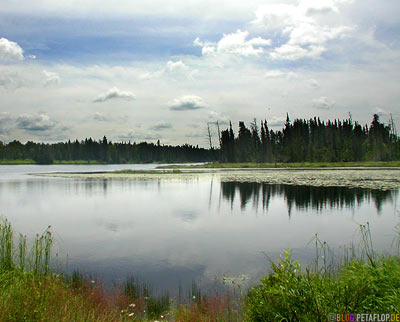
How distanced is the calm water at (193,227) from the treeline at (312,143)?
8432 cm

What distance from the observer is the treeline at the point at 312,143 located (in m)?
111

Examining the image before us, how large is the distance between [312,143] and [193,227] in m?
117

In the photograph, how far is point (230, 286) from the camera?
1012cm

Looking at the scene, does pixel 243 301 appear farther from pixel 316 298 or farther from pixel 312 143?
pixel 312 143

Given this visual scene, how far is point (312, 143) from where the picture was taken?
419 feet

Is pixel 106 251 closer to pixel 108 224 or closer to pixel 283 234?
pixel 108 224

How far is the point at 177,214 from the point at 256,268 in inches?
485

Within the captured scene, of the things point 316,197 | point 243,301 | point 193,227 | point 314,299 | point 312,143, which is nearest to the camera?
point 314,299

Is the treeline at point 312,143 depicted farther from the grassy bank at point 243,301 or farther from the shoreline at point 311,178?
the grassy bank at point 243,301

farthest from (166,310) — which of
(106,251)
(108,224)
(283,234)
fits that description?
(108,224)

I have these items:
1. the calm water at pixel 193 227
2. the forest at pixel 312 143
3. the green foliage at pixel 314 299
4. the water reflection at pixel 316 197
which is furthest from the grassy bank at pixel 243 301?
the forest at pixel 312 143

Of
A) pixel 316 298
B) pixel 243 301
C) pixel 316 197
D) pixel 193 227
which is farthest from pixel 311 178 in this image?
pixel 316 298

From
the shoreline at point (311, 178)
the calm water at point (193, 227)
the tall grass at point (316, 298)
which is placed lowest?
the calm water at point (193, 227)

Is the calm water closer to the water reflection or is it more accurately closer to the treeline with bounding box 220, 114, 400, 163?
the water reflection
